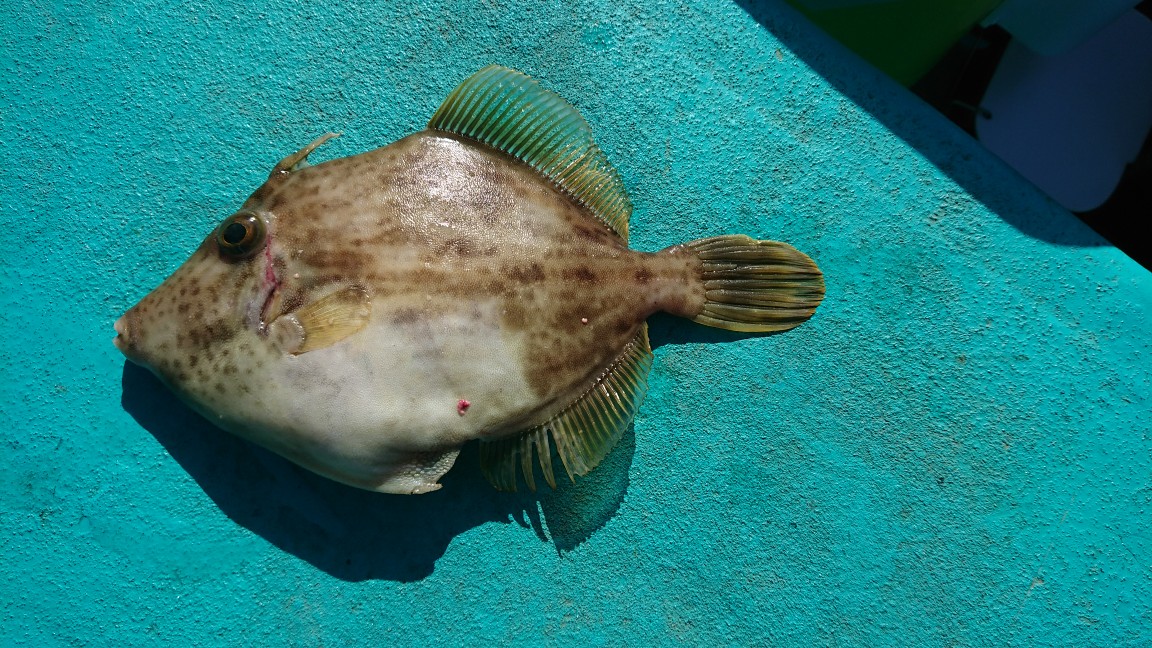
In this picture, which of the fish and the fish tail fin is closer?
the fish

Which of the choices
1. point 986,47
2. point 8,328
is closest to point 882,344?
point 986,47

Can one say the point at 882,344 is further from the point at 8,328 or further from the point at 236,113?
the point at 8,328

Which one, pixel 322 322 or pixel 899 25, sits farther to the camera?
pixel 899 25

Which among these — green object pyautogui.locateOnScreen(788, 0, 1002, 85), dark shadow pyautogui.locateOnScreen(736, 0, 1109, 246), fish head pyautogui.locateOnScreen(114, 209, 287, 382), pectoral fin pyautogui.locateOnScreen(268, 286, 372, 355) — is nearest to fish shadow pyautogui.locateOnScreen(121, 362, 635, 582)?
fish head pyautogui.locateOnScreen(114, 209, 287, 382)

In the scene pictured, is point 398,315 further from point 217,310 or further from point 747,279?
point 747,279

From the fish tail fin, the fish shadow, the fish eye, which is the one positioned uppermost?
the fish eye

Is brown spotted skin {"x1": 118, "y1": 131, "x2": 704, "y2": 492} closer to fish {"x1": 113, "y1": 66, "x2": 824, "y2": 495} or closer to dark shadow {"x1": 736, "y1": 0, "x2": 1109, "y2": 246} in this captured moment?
fish {"x1": 113, "y1": 66, "x2": 824, "y2": 495}

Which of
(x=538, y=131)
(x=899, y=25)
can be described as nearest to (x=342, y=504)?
(x=538, y=131)
